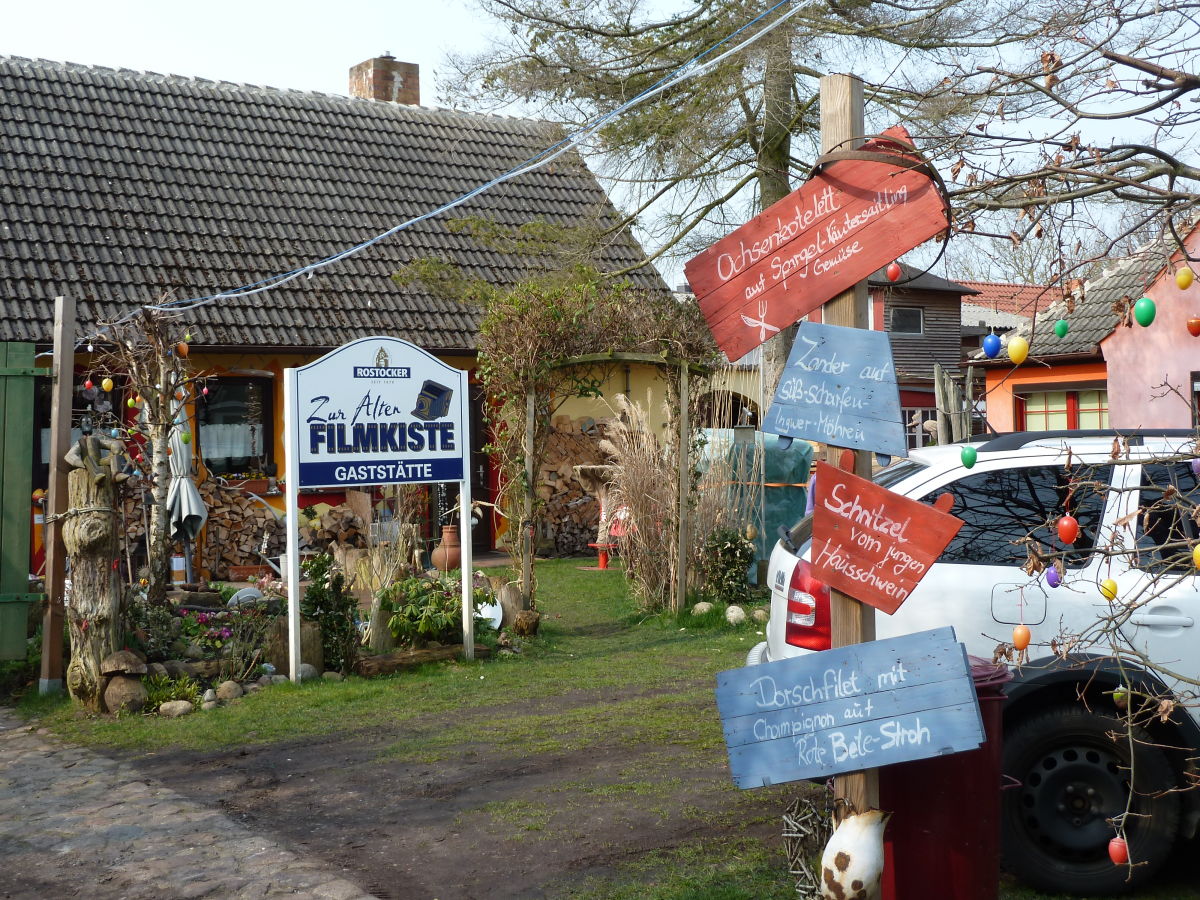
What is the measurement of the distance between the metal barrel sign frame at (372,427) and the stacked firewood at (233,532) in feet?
19.5

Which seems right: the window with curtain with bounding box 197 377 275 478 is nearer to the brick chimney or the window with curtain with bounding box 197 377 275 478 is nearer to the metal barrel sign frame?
the metal barrel sign frame

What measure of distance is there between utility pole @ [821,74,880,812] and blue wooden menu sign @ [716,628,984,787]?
4.5 inches

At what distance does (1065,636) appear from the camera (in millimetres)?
4711

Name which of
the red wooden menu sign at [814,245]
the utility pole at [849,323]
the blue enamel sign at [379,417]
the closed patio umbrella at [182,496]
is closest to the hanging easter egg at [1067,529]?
the utility pole at [849,323]

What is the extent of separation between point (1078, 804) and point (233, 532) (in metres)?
12.4

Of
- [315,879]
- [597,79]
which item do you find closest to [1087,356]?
[597,79]

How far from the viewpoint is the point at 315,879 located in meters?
5.08

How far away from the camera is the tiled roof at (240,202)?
52.3ft

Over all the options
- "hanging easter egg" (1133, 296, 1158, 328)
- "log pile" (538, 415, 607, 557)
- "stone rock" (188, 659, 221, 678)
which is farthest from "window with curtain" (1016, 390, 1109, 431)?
"hanging easter egg" (1133, 296, 1158, 328)

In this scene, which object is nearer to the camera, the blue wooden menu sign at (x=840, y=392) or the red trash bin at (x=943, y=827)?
the blue wooden menu sign at (x=840, y=392)

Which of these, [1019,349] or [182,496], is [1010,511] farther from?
[182,496]

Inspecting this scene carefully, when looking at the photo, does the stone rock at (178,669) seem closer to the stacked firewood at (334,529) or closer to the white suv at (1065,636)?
the white suv at (1065,636)

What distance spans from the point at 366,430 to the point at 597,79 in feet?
26.5

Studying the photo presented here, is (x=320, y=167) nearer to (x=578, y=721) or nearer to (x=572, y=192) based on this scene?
(x=572, y=192)
